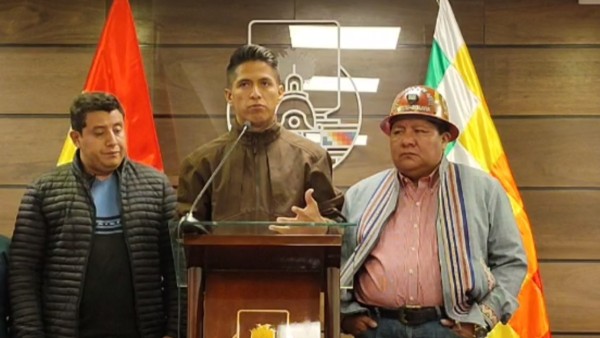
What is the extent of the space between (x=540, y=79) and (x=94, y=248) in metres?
2.24

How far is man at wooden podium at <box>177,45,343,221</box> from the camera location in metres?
2.44

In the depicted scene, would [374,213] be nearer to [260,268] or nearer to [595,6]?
[260,268]

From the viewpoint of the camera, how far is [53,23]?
3875 mm

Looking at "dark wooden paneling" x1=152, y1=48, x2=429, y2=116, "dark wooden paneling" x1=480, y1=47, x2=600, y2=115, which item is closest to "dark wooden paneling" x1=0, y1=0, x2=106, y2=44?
"dark wooden paneling" x1=152, y1=48, x2=429, y2=116

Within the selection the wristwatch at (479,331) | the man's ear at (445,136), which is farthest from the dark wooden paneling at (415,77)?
the wristwatch at (479,331)

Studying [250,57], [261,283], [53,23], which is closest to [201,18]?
[53,23]

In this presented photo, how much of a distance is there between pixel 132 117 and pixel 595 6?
219cm

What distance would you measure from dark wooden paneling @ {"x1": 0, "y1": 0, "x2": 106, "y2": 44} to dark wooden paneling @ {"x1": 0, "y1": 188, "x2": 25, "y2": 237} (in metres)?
0.72

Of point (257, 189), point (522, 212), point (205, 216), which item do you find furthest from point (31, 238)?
point (522, 212)

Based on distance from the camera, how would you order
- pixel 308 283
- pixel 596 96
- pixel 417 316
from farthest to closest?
pixel 596 96
pixel 417 316
pixel 308 283

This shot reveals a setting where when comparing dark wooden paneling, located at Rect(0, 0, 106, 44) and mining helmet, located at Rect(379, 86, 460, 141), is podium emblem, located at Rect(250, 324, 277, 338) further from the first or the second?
dark wooden paneling, located at Rect(0, 0, 106, 44)

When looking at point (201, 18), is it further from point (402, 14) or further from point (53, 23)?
point (402, 14)

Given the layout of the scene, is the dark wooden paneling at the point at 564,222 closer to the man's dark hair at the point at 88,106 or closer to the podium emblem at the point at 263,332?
the man's dark hair at the point at 88,106

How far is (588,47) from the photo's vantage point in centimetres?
379
